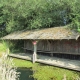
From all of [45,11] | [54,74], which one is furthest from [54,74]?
[45,11]

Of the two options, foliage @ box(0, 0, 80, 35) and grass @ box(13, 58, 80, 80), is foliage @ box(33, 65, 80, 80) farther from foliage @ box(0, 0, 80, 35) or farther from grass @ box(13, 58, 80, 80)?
foliage @ box(0, 0, 80, 35)

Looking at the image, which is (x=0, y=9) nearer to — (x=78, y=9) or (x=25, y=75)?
(x=78, y=9)

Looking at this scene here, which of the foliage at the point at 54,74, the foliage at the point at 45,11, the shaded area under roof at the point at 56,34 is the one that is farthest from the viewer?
the foliage at the point at 45,11

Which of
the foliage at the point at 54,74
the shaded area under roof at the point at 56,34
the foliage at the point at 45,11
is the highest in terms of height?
the foliage at the point at 45,11

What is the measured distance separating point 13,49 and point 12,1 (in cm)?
871

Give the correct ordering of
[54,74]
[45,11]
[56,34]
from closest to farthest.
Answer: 1. [54,74]
2. [56,34]
3. [45,11]

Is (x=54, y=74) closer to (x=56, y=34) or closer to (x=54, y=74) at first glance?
(x=54, y=74)

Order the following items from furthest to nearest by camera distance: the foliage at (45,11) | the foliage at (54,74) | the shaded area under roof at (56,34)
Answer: the foliage at (45,11)
the shaded area under roof at (56,34)
the foliage at (54,74)

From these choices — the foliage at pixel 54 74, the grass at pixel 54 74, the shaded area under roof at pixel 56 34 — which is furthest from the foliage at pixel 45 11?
the foliage at pixel 54 74

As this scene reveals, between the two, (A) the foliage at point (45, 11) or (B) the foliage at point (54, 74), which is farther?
(A) the foliage at point (45, 11)

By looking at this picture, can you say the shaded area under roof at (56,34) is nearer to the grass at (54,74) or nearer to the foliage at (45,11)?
the grass at (54,74)

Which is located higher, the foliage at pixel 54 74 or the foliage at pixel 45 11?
the foliage at pixel 45 11

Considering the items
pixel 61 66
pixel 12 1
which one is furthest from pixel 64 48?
pixel 12 1

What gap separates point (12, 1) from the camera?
28422 mm
